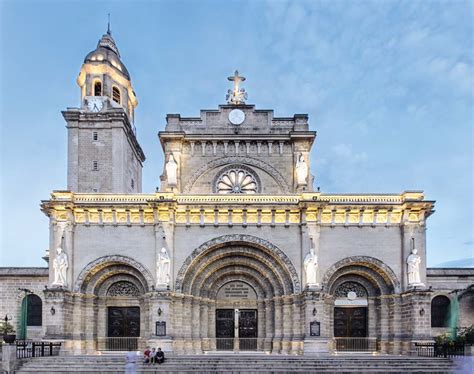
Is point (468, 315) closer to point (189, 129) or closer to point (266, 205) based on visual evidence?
point (266, 205)

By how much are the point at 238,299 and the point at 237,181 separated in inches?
323

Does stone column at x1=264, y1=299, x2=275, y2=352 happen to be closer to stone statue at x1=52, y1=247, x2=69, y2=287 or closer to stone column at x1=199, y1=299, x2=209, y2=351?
stone column at x1=199, y1=299, x2=209, y2=351

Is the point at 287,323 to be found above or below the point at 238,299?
below

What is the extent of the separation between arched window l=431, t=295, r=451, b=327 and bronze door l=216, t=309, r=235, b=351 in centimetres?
1429

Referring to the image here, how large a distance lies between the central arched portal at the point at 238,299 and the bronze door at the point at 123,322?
10.5 feet

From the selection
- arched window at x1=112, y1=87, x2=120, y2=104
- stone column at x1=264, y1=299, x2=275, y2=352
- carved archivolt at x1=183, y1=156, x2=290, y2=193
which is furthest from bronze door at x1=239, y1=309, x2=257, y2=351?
arched window at x1=112, y1=87, x2=120, y2=104

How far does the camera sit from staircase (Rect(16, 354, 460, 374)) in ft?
79.0

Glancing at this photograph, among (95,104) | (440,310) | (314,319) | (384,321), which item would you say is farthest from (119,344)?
(440,310)

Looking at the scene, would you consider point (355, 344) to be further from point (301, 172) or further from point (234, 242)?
point (301, 172)

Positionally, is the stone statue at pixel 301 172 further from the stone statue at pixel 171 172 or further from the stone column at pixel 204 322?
the stone column at pixel 204 322

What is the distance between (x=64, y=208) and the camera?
3041 cm

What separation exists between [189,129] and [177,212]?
7359 mm

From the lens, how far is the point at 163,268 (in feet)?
98.0

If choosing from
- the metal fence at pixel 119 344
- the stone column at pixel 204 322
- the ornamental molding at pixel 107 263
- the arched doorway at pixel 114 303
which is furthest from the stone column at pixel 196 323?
the metal fence at pixel 119 344
